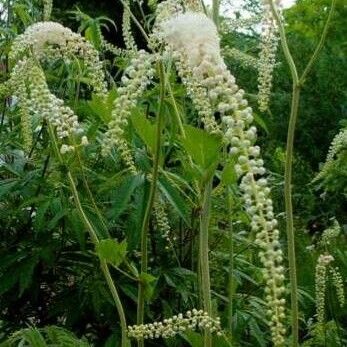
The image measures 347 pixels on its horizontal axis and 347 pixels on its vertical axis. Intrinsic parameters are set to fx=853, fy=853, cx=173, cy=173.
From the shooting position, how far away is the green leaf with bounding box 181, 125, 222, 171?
196 cm

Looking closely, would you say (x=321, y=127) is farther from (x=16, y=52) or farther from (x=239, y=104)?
(x=239, y=104)

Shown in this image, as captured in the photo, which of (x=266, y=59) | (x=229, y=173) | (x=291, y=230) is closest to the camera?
(x=291, y=230)

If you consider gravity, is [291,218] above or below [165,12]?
below

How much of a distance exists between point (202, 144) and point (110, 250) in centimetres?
36

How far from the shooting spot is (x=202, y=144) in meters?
1.98

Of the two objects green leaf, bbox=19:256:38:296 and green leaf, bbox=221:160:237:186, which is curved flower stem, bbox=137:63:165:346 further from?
green leaf, bbox=19:256:38:296

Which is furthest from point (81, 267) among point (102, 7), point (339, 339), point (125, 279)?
point (102, 7)

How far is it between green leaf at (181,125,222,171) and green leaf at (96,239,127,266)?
0.96ft

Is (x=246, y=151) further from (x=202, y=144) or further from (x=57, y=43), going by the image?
(x=57, y=43)

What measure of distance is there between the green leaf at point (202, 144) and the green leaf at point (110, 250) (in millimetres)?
291

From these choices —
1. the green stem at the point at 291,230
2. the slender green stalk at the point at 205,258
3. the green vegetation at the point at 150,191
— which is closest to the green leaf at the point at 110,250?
the green vegetation at the point at 150,191

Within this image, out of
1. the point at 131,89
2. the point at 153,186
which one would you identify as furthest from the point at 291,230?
the point at 131,89

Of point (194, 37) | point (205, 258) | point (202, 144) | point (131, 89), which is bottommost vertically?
point (205, 258)

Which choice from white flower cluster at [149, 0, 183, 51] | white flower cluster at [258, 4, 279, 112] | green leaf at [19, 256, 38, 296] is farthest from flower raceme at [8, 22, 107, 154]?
green leaf at [19, 256, 38, 296]
